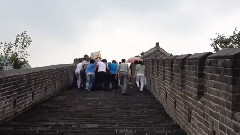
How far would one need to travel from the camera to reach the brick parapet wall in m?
8.17

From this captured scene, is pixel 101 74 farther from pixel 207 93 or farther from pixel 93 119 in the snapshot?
pixel 207 93

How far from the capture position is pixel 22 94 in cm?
963

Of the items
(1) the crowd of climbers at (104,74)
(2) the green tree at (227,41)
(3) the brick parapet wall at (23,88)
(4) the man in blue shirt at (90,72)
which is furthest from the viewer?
(2) the green tree at (227,41)

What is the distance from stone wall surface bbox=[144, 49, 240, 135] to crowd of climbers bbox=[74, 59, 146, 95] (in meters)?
5.92

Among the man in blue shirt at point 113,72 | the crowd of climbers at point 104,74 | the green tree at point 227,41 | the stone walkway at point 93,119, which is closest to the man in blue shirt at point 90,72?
the crowd of climbers at point 104,74

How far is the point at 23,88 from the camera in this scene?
974 centimetres

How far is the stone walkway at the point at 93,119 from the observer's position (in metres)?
7.46

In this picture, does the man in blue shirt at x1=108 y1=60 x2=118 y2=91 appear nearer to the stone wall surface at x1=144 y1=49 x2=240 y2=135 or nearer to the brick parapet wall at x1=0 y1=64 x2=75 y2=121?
the brick parapet wall at x1=0 y1=64 x2=75 y2=121

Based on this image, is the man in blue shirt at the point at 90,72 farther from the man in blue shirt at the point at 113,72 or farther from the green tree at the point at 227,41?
the green tree at the point at 227,41

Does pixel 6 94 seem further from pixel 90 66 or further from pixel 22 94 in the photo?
pixel 90 66

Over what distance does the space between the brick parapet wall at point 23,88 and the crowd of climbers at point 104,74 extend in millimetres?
1658

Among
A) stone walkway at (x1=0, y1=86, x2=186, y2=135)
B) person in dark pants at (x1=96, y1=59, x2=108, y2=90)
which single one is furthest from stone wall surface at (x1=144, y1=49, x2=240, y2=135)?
person in dark pants at (x1=96, y1=59, x2=108, y2=90)

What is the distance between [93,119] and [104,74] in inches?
301

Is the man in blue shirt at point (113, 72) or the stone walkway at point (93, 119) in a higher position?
the man in blue shirt at point (113, 72)
